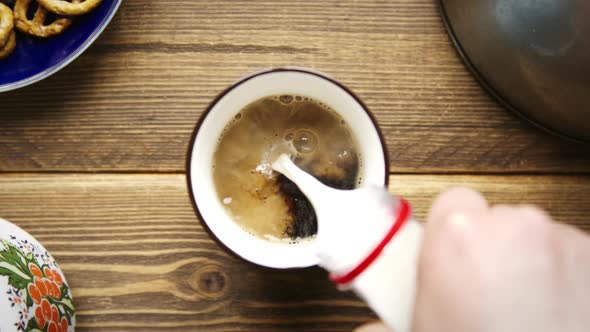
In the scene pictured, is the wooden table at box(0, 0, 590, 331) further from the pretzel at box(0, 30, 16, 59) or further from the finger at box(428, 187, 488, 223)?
the finger at box(428, 187, 488, 223)

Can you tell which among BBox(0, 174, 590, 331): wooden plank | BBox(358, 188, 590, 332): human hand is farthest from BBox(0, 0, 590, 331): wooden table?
BBox(358, 188, 590, 332): human hand

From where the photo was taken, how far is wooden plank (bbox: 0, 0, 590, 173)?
704mm

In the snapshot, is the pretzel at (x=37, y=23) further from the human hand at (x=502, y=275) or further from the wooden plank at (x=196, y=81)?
the human hand at (x=502, y=275)

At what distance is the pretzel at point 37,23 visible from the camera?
0.67 meters

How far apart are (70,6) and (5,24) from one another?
9 centimetres

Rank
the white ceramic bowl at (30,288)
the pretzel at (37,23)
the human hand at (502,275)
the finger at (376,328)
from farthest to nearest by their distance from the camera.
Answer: the pretzel at (37,23), the white ceramic bowl at (30,288), the finger at (376,328), the human hand at (502,275)

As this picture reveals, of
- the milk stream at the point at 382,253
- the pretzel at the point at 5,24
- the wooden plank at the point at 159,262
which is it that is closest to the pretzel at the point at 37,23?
the pretzel at the point at 5,24

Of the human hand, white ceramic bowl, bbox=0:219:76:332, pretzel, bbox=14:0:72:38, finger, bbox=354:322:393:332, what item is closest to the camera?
the human hand

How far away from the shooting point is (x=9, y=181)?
2.33ft

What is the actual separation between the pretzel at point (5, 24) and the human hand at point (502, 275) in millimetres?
574

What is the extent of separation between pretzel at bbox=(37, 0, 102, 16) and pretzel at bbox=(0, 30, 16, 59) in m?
0.06

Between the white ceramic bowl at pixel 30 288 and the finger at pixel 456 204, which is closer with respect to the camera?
the finger at pixel 456 204

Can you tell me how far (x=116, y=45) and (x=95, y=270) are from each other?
0.30m

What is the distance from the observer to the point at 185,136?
0.70 meters
